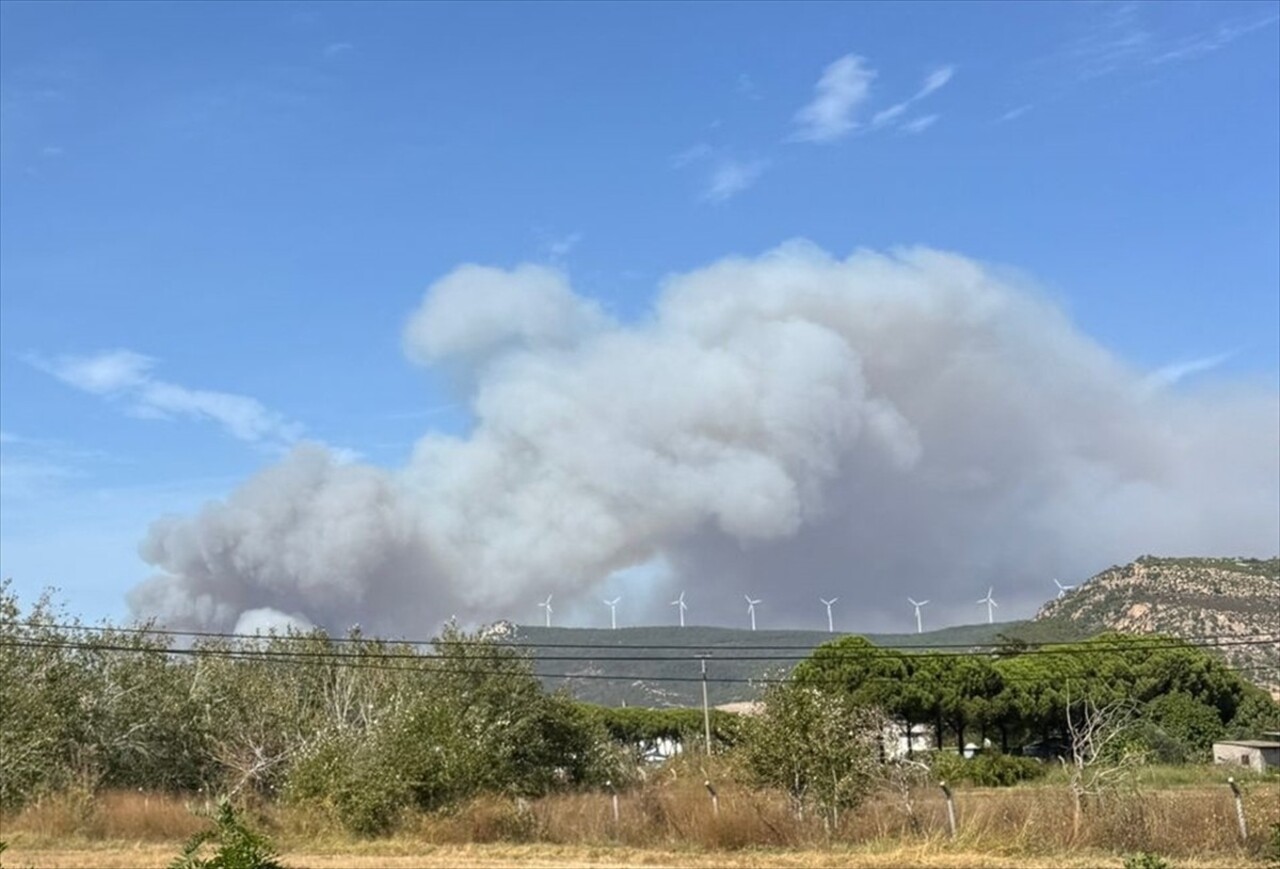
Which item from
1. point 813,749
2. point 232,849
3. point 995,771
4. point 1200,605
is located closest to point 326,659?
point 995,771

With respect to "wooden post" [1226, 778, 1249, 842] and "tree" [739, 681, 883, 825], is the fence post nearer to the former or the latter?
"tree" [739, 681, 883, 825]

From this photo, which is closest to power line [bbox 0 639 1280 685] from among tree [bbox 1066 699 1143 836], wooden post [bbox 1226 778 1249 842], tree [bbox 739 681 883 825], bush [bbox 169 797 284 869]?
tree [bbox 739 681 883 825]

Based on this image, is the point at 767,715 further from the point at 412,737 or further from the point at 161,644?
the point at 161,644

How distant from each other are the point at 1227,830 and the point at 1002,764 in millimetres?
44577

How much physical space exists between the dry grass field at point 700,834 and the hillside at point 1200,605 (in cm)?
12960

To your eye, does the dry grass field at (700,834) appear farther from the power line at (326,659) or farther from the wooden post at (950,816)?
the power line at (326,659)

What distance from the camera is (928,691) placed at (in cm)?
9181

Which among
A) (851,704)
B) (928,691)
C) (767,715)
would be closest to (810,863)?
(767,715)

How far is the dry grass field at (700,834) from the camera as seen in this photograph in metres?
29.4

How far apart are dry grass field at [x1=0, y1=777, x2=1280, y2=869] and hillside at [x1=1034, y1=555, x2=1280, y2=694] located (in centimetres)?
12960

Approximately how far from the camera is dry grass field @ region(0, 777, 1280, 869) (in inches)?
1156

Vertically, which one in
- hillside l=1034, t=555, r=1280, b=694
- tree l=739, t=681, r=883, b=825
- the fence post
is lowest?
the fence post

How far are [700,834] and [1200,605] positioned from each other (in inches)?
6115

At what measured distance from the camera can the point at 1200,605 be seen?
170 metres
